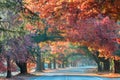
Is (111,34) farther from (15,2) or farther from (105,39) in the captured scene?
(15,2)

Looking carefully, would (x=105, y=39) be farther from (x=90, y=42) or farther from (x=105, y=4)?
(x=105, y=4)

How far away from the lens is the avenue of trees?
1964 centimetres

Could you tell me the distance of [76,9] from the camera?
20.1 m

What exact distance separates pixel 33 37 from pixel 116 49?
485 inches

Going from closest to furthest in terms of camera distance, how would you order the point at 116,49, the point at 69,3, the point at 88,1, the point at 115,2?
the point at 115,2 < the point at 88,1 < the point at 69,3 < the point at 116,49

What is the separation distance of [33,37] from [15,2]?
39.0 meters

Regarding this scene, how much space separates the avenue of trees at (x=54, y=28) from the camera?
19.6m

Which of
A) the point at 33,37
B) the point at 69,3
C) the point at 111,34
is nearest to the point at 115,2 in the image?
the point at 69,3

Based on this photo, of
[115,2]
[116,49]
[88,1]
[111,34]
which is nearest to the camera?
[115,2]

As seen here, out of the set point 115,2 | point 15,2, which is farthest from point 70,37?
point 115,2

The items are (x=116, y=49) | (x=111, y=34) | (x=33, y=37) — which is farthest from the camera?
(x=33, y=37)

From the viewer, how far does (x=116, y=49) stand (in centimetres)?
5456

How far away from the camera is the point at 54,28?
53000mm

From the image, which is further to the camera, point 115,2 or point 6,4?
point 6,4
